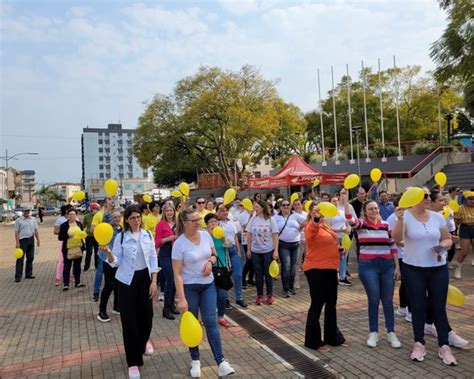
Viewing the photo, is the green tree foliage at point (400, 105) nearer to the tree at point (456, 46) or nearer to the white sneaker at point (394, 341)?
the tree at point (456, 46)

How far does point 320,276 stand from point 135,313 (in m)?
2.03

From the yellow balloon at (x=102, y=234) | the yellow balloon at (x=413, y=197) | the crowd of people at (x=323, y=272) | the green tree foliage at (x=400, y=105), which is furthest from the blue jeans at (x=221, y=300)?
the green tree foliage at (x=400, y=105)

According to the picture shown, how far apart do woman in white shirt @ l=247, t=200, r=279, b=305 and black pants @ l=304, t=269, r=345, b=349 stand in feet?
6.31

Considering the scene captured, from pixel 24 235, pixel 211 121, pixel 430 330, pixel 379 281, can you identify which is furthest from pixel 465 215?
pixel 211 121

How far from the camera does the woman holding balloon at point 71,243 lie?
8.24m

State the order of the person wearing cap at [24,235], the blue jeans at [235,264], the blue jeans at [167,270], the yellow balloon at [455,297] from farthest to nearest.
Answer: the person wearing cap at [24,235] < the blue jeans at [235,264] < the blue jeans at [167,270] < the yellow balloon at [455,297]

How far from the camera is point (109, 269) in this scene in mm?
6074

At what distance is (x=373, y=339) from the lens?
469 cm

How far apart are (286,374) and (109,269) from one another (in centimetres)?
311

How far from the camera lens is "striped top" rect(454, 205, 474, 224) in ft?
26.2

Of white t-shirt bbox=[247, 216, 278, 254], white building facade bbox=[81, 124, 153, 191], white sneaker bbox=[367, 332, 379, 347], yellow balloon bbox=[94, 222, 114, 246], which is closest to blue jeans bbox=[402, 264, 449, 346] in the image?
white sneaker bbox=[367, 332, 379, 347]

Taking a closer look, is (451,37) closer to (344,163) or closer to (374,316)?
(374,316)

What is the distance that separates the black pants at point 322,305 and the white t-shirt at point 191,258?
4.21 ft

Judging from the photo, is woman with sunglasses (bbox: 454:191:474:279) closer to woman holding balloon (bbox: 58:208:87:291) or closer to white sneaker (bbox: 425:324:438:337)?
white sneaker (bbox: 425:324:438:337)
